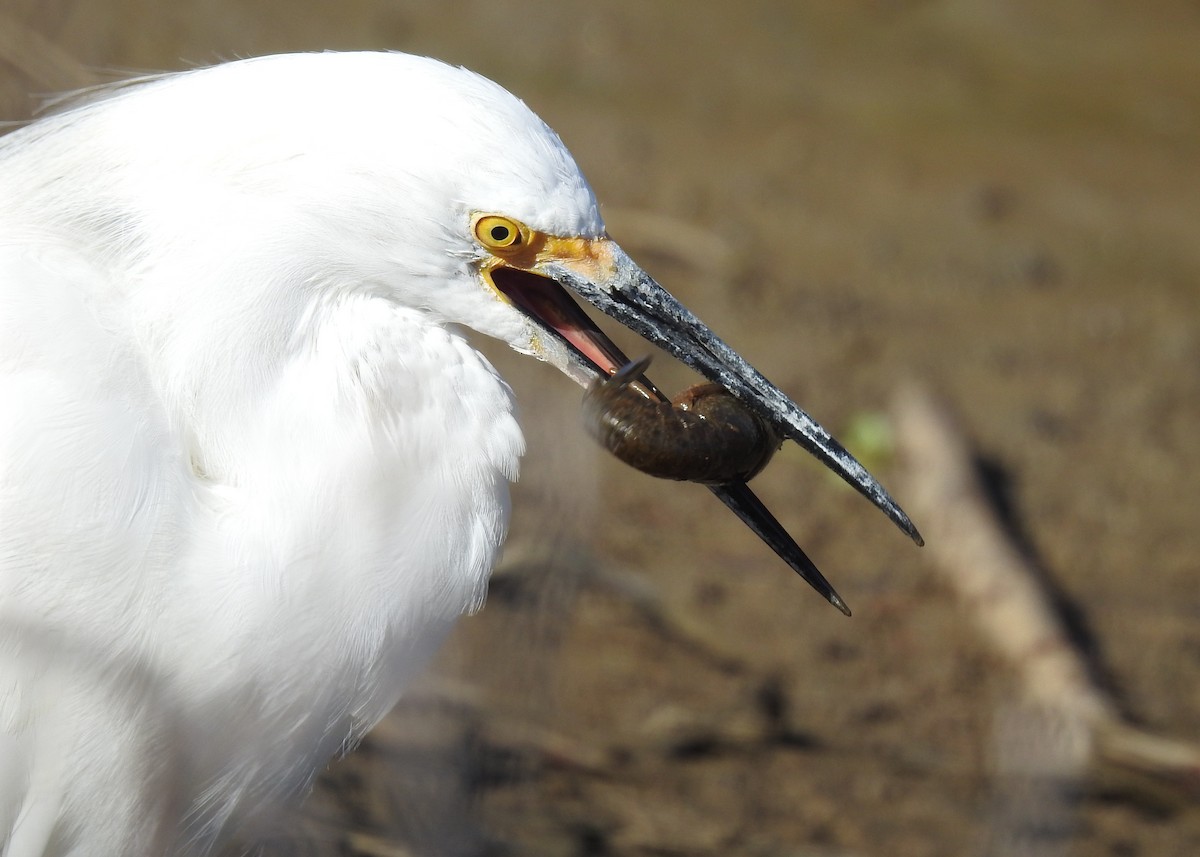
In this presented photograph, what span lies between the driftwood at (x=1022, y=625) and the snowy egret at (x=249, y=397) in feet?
4.07

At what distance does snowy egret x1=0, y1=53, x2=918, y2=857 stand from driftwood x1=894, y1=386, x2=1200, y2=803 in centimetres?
124

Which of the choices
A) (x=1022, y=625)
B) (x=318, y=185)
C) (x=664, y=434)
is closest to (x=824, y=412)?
(x=1022, y=625)

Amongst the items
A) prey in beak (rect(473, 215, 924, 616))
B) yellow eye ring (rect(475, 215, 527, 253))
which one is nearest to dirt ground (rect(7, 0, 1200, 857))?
prey in beak (rect(473, 215, 924, 616))

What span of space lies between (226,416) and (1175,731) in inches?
110

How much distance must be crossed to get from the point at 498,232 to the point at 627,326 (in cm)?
29

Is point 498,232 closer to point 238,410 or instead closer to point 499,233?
point 499,233

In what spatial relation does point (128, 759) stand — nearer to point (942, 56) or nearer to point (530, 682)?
point (530, 682)

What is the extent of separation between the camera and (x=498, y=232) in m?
1.84

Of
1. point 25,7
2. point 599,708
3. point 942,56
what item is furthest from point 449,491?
point 942,56

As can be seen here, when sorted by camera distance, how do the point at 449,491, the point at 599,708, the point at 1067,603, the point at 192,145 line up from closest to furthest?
the point at 192,145 → the point at 449,491 → the point at 599,708 → the point at 1067,603

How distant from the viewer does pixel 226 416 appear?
1.84m

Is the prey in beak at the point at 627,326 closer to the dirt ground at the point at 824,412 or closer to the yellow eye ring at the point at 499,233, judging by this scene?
the yellow eye ring at the point at 499,233

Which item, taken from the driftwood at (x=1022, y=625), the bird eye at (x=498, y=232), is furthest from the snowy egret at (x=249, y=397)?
the driftwood at (x=1022, y=625)

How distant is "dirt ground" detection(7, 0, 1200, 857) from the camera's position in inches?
118
